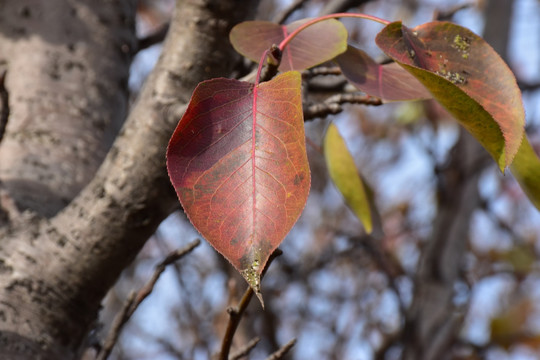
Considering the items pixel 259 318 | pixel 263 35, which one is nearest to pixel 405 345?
Answer: pixel 259 318

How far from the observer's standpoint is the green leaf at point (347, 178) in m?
0.70

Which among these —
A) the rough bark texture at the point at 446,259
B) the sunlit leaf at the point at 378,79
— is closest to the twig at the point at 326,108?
the sunlit leaf at the point at 378,79

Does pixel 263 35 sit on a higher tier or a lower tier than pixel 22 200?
higher

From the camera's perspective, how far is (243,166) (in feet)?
1.34

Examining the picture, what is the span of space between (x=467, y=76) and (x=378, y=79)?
95mm

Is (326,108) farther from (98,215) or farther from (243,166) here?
(98,215)

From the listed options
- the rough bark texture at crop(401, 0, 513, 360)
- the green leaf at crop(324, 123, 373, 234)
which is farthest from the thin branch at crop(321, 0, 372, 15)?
the rough bark texture at crop(401, 0, 513, 360)

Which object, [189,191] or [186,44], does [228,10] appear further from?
[189,191]

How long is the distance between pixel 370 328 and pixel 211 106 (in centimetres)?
226

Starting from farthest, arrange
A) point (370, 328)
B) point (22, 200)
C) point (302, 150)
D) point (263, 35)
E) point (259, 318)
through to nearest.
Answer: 1. point (370, 328)
2. point (259, 318)
3. point (22, 200)
4. point (263, 35)
5. point (302, 150)

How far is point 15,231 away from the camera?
A: 27.8 inches

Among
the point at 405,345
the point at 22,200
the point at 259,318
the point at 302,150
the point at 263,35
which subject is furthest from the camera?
the point at 259,318

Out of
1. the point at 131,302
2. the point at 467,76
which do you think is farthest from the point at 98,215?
the point at 467,76

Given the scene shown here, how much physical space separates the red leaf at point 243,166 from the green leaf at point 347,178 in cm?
30
